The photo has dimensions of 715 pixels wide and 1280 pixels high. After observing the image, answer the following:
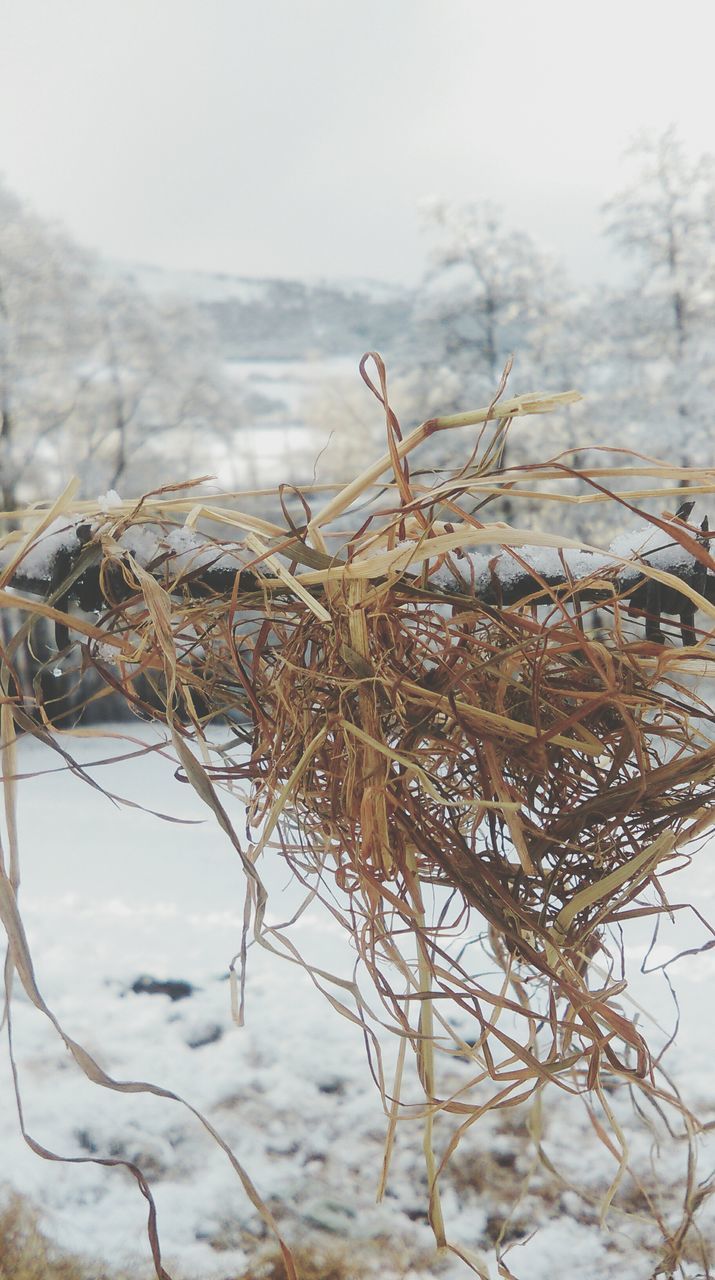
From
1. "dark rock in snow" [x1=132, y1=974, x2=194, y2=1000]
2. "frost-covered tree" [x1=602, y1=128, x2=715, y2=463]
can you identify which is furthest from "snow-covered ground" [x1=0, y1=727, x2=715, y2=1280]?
"frost-covered tree" [x1=602, y1=128, x2=715, y2=463]

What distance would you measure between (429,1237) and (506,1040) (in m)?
0.65

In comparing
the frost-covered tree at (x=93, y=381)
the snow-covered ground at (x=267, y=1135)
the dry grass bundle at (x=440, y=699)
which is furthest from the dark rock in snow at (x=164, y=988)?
the frost-covered tree at (x=93, y=381)

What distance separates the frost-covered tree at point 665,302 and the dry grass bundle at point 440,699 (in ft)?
14.3

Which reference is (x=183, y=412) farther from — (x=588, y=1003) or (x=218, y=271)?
(x=588, y=1003)

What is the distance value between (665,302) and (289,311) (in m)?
5.81

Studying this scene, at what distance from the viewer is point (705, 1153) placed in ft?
2.53

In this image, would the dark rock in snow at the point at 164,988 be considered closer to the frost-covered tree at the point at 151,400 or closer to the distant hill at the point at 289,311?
the frost-covered tree at the point at 151,400

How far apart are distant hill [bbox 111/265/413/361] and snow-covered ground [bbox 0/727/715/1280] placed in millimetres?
6141

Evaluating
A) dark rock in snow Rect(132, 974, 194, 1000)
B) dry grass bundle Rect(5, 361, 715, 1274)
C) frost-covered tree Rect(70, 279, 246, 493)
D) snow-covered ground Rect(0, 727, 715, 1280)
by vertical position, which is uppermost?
frost-covered tree Rect(70, 279, 246, 493)

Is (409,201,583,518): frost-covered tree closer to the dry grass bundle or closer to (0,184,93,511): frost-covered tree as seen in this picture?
(0,184,93,511): frost-covered tree

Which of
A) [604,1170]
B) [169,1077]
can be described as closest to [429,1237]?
[604,1170]

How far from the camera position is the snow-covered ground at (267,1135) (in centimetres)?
67

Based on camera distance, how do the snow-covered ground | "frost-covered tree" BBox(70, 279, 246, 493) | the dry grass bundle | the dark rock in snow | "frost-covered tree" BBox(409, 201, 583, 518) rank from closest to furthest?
the dry grass bundle, the snow-covered ground, the dark rock in snow, "frost-covered tree" BBox(409, 201, 583, 518), "frost-covered tree" BBox(70, 279, 246, 493)

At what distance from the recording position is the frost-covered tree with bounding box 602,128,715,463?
4.23m
